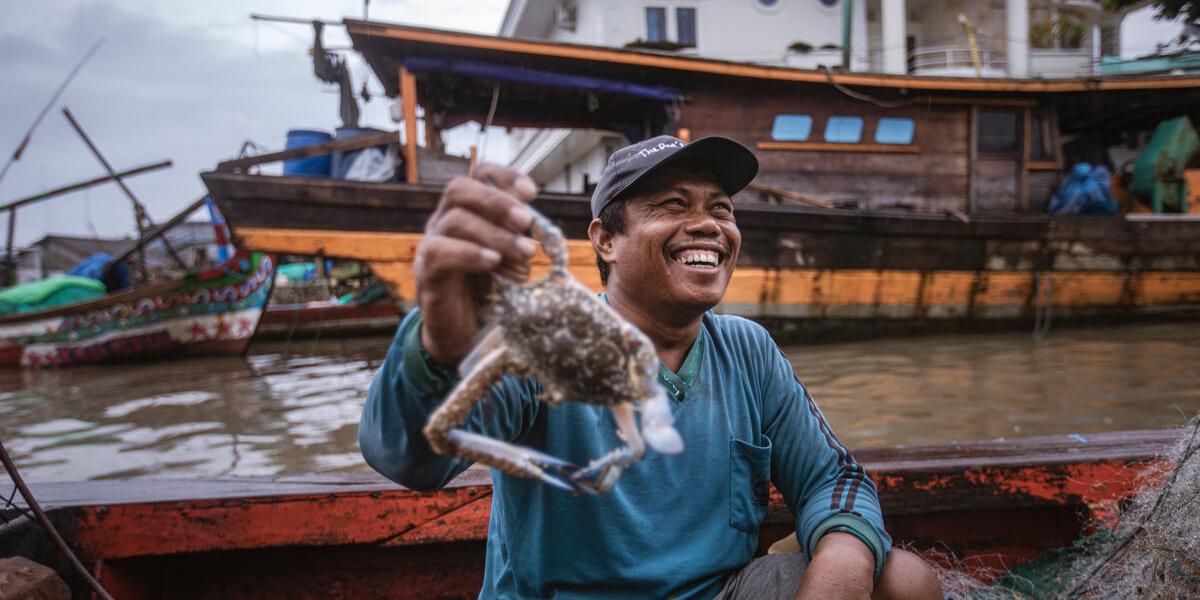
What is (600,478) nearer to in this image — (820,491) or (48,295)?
(820,491)

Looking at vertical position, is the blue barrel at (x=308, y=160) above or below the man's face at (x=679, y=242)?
above

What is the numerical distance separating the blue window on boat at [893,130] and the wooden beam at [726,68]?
521 millimetres

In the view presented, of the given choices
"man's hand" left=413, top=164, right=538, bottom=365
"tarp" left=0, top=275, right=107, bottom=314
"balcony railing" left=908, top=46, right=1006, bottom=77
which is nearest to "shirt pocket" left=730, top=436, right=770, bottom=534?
"man's hand" left=413, top=164, right=538, bottom=365

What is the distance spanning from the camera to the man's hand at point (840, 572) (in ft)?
4.71

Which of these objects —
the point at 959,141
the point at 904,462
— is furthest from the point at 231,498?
the point at 959,141

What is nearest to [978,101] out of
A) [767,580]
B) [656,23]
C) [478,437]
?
[656,23]

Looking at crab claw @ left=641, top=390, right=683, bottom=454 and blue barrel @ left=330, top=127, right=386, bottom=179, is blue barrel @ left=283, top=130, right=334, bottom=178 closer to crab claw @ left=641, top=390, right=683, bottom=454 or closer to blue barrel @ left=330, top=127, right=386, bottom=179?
blue barrel @ left=330, top=127, right=386, bottom=179

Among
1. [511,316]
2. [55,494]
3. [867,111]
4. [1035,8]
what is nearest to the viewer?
[511,316]

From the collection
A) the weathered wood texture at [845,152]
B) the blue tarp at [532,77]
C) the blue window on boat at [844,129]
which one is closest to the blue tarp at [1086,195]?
the weathered wood texture at [845,152]

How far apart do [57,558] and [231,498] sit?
53 centimetres

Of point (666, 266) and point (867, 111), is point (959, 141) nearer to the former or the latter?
point (867, 111)

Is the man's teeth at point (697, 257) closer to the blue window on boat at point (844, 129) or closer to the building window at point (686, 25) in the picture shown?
the blue window on boat at point (844, 129)

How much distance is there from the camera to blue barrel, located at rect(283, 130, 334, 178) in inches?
305

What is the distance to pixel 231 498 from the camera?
2137 mm
